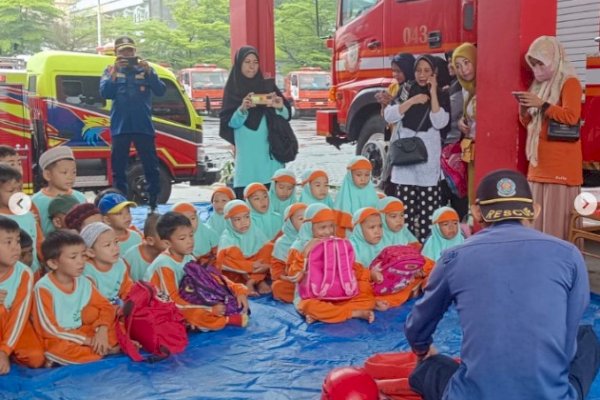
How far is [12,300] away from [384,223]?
8.70 feet

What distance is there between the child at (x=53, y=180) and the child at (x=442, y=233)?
A: 2452 mm

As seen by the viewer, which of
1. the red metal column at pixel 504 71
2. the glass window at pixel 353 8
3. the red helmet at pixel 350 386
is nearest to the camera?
the red helmet at pixel 350 386

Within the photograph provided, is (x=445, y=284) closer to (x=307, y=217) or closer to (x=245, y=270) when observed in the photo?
(x=307, y=217)

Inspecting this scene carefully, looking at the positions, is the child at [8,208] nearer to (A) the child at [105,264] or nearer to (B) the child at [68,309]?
(A) the child at [105,264]

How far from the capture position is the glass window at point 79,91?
9.06 meters

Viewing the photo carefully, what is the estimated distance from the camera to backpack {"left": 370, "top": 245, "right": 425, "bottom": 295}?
493 cm

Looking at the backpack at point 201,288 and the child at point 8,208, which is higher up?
the child at point 8,208

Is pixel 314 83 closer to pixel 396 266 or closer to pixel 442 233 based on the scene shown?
pixel 442 233

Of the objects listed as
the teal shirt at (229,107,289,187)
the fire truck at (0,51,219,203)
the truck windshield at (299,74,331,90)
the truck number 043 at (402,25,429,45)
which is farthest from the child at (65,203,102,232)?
the truck windshield at (299,74,331,90)

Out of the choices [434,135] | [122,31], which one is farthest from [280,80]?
[434,135]

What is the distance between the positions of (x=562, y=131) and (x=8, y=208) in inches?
146

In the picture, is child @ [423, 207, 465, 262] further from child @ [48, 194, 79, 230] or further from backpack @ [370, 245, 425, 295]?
child @ [48, 194, 79, 230]

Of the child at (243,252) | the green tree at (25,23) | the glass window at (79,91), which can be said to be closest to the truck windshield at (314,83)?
the green tree at (25,23)

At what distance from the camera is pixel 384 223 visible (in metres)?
5.47
